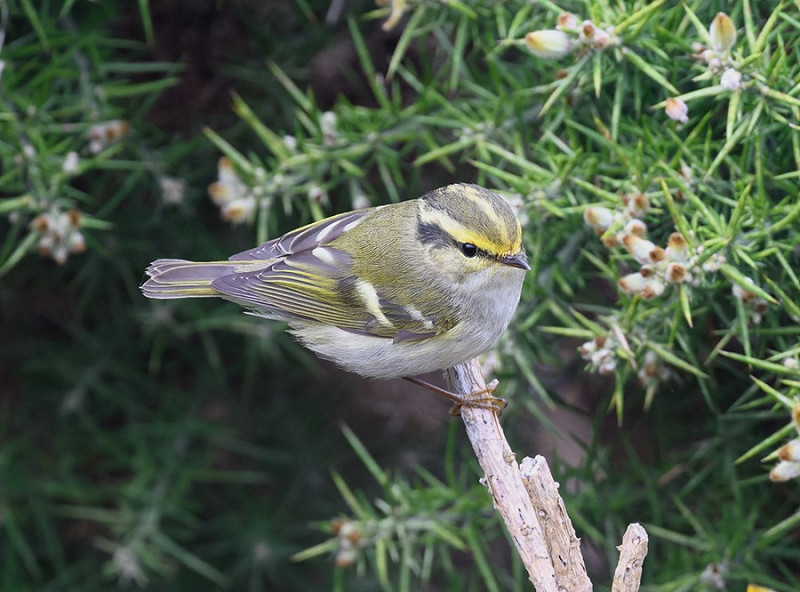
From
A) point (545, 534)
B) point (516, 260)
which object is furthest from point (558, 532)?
point (516, 260)

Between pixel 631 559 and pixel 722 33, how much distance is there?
Answer: 3.21 feet

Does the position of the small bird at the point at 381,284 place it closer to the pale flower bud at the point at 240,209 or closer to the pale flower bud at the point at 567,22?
the pale flower bud at the point at 240,209

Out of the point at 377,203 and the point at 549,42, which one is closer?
the point at 549,42

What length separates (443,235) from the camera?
2.41 metres

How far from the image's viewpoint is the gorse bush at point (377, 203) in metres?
1.92

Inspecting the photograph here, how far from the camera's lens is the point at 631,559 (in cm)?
144

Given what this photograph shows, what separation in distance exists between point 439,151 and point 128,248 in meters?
1.11

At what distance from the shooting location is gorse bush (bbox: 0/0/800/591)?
192 cm

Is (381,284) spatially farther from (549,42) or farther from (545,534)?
(545,534)

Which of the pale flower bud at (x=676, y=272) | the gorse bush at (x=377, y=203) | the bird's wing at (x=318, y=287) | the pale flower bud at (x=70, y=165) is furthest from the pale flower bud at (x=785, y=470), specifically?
the pale flower bud at (x=70, y=165)

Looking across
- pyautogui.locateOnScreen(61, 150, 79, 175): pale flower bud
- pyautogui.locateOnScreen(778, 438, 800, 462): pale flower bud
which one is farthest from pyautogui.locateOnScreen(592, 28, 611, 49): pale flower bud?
pyautogui.locateOnScreen(61, 150, 79, 175): pale flower bud

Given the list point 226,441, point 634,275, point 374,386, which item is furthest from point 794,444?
point 374,386

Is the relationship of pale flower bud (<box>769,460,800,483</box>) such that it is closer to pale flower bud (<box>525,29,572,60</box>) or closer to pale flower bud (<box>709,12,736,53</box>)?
pale flower bud (<box>709,12,736,53</box>)

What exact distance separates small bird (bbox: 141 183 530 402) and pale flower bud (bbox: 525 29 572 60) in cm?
39
